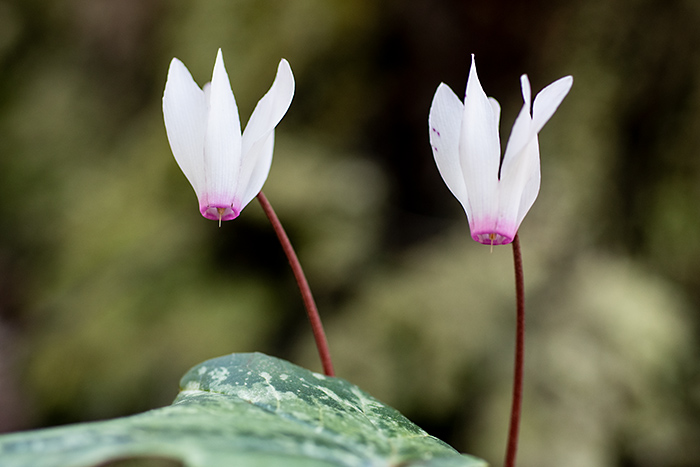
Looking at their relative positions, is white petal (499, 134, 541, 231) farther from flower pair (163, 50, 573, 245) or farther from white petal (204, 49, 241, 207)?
white petal (204, 49, 241, 207)

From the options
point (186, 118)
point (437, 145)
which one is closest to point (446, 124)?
point (437, 145)

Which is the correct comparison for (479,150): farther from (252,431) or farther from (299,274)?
(252,431)

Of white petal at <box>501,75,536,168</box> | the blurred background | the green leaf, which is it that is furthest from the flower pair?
the blurred background

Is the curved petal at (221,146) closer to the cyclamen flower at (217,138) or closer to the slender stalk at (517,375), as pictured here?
the cyclamen flower at (217,138)

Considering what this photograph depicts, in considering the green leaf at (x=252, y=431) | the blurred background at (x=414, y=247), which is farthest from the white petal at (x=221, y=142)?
the blurred background at (x=414, y=247)

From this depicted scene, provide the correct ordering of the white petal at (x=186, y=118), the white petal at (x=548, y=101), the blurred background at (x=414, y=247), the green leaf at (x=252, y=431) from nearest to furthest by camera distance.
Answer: the green leaf at (x=252, y=431)
the white petal at (x=548, y=101)
the white petal at (x=186, y=118)
the blurred background at (x=414, y=247)
